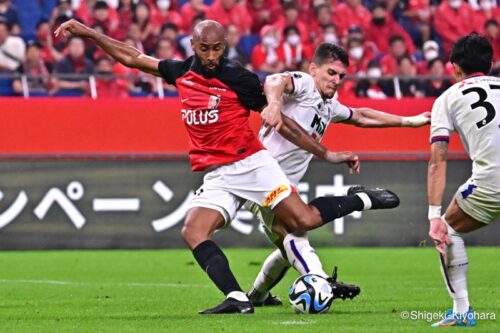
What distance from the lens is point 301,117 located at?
953 cm

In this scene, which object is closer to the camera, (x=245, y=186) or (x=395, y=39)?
(x=245, y=186)

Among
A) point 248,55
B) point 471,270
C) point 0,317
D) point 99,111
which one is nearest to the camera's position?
point 0,317

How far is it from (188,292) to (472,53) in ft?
13.9

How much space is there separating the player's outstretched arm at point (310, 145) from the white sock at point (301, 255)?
64cm

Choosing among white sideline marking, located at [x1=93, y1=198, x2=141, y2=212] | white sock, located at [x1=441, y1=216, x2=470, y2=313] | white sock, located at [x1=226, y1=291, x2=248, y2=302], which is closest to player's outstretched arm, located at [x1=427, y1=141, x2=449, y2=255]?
white sock, located at [x1=441, y1=216, x2=470, y2=313]

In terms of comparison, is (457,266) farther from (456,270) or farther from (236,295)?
(236,295)

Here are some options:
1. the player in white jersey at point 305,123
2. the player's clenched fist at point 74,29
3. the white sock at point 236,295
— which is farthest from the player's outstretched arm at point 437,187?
the player's clenched fist at point 74,29

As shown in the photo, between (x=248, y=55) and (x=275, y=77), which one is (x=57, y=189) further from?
(x=275, y=77)

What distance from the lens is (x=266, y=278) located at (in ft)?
32.4

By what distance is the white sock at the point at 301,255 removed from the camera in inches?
358

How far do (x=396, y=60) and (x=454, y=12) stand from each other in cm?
175

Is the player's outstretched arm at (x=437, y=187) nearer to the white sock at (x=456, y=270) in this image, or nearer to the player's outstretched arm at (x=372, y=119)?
A: the white sock at (x=456, y=270)

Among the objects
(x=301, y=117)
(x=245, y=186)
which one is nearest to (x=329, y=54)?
(x=301, y=117)

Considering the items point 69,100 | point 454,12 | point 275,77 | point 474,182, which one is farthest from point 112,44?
point 454,12
